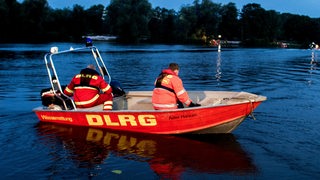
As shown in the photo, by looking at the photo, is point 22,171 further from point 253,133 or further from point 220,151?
point 253,133

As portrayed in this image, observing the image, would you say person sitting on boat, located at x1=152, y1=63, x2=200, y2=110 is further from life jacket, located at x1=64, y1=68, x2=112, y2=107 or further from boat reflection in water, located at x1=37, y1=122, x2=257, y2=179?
life jacket, located at x1=64, y1=68, x2=112, y2=107

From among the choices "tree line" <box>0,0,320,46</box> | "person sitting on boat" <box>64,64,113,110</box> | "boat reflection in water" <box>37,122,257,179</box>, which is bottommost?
"boat reflection in water" <box>37,122,257,179</box>

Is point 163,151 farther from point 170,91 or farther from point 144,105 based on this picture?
point 144,105

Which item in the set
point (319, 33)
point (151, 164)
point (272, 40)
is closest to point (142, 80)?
point (151, 164)

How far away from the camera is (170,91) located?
897cm

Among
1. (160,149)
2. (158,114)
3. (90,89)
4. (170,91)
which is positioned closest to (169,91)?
(170,91)

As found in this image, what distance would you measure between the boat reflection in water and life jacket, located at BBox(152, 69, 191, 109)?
806mm

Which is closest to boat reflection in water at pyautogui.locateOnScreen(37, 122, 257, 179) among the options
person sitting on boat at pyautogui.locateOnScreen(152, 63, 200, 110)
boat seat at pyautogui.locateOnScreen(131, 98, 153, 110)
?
person sitting on boat at pyautogui.locateOnScreen(152, 63, 200, 110)

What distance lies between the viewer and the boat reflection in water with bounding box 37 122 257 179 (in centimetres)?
746

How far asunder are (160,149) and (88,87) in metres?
2.53

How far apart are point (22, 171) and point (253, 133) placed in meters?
5.20

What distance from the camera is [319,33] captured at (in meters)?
127

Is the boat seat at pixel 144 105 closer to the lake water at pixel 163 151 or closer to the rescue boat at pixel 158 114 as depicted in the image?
the rescue boat at pixel 158 114

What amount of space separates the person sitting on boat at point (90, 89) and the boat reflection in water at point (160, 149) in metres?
0.64
